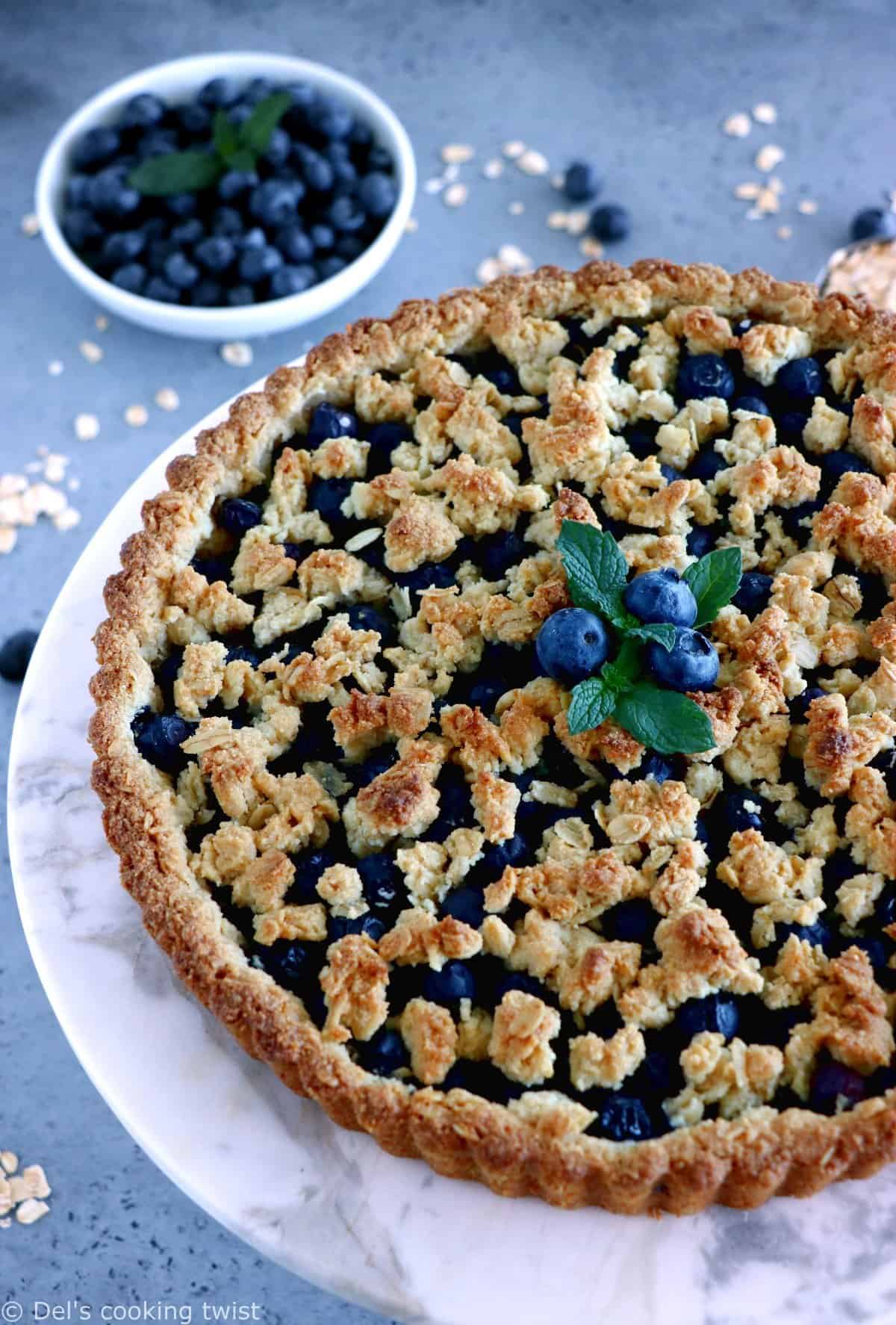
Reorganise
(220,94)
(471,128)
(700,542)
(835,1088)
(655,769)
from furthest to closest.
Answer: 1. (471,128)
2. (220,94)
3. (700,542)
4. (655,769)
5. (835,1088)

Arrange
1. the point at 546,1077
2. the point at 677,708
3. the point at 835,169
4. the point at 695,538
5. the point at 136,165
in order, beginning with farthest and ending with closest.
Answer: the point at 835,169 < the point at 136,165 < the point at 695,538 < the point at 677,708 < the point at 546,1077

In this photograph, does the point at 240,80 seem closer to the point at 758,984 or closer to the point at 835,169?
the point at 835,169

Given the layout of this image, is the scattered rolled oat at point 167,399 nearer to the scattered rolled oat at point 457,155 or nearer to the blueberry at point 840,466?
the scattered rolled oat at point 457,155

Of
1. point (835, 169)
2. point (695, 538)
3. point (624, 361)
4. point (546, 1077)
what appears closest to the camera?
point (546, 1077)

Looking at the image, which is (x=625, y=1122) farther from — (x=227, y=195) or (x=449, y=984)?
(x=227, y=195)

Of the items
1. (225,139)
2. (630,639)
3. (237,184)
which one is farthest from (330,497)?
(225,139)

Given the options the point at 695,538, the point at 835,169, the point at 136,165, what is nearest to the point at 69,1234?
the point at 695,538

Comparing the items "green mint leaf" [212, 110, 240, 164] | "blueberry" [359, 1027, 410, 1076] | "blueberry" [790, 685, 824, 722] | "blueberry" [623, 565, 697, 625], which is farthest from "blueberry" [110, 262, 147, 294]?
"blueberry" [359, 1027, 410, 1076]
